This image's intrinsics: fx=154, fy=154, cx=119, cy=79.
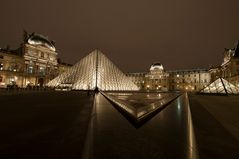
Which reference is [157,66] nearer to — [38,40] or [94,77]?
[38,40]

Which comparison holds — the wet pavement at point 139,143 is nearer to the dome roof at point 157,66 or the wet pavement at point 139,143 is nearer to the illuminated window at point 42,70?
the illuminated window at point 42,70

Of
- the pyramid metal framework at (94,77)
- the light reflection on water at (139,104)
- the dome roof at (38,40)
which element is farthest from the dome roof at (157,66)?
the light reflection on water at (139,104)

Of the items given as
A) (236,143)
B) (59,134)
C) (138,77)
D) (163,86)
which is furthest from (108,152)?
(138,77)

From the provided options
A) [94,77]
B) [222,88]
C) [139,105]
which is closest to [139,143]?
[139,105]

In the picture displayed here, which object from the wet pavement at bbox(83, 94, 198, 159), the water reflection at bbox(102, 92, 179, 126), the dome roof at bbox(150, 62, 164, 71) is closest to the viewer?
the wet pavement at bbox(83, 94, 198, 159)

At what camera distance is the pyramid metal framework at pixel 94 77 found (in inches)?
1236

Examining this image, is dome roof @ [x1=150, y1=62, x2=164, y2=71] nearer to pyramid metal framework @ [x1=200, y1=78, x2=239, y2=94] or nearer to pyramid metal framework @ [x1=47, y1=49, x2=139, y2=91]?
pyramid metal framework @ [x1=200, y1=78, x2=239, y2=94]

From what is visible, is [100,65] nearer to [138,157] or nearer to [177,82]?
[138,157]

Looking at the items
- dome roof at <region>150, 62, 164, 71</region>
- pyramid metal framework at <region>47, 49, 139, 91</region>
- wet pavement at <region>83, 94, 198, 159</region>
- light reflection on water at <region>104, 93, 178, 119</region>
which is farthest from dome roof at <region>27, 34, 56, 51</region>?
dome roof at <region>150, 62, 164, 71</region>

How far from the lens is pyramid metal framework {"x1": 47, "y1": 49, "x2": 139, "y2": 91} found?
103 feet

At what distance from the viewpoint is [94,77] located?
32000 millimetres

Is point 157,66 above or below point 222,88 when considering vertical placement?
above

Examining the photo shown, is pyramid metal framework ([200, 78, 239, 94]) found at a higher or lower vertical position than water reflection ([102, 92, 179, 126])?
higher

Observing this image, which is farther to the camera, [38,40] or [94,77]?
[38,40]
